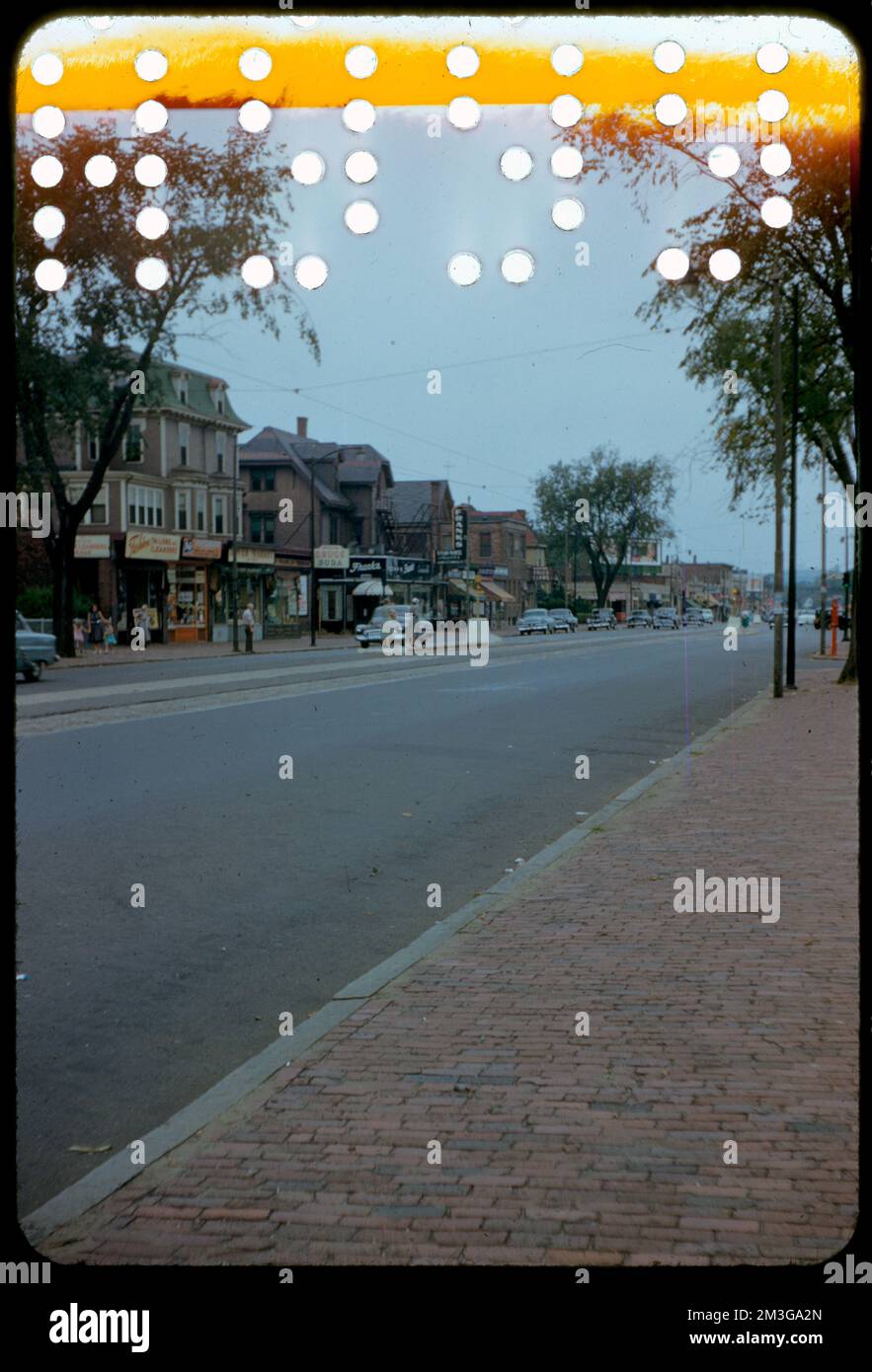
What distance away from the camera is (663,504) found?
13.8ft

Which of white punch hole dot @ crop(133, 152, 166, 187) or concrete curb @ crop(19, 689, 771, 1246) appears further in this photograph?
concrete curb @ crop(19, 689, 771, 1246)

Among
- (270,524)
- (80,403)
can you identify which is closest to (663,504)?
(270,524)

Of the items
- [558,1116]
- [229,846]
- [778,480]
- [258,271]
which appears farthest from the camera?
[778,480]

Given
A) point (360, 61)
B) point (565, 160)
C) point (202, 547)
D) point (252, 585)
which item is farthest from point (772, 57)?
point (252, 585)

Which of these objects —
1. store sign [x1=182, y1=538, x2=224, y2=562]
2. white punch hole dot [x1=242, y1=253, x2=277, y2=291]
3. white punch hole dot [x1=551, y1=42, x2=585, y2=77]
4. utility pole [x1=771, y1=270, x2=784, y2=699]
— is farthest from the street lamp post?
utility pole [x1=771, y1=270, x2=784, y2=699]

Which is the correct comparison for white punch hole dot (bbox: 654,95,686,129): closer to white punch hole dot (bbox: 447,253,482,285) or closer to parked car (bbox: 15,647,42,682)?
white punch hole dot (bbox: 447,253,482,285)

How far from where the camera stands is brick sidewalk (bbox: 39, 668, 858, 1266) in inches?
125

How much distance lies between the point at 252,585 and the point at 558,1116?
2475 millimetres

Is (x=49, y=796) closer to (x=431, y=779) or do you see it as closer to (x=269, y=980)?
(x=431, y=779)

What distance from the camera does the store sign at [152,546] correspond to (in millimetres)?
5850

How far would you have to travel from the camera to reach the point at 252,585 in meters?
5.54

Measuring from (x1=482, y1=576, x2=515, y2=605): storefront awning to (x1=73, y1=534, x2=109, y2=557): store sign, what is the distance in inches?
53.3

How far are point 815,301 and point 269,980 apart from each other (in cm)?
720

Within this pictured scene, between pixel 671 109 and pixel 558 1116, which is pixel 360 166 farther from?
pixel 558 1116
